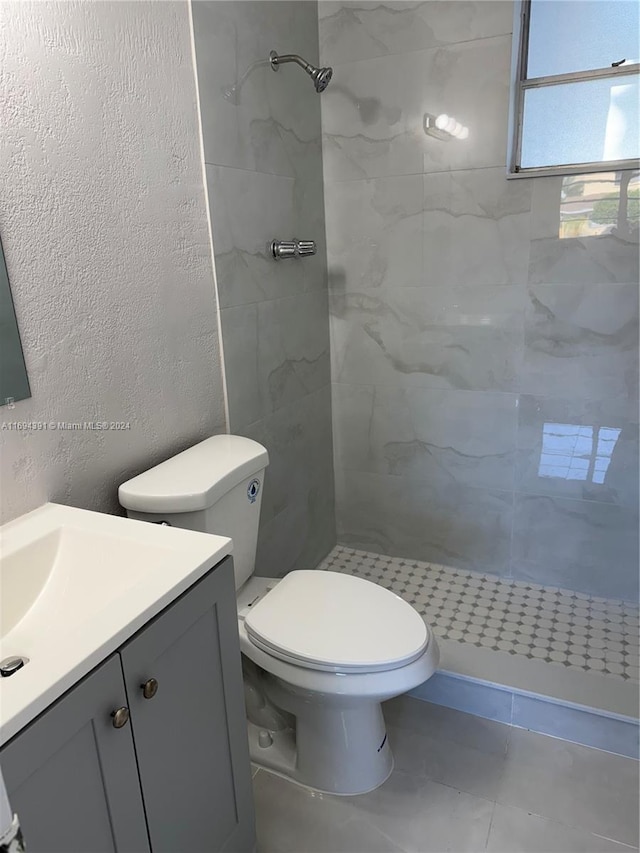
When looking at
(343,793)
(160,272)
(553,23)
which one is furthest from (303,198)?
(343,793)

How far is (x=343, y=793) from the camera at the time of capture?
1592 millimetres

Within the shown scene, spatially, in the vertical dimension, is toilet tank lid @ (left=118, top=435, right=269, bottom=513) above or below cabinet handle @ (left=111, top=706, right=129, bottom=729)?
above

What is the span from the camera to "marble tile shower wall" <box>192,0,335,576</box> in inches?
66.6

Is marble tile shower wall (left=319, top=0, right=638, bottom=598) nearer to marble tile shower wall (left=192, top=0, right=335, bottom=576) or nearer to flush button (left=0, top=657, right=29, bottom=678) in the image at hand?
marble tile shower wall (left=192, top=0, right=335, bottom=576)

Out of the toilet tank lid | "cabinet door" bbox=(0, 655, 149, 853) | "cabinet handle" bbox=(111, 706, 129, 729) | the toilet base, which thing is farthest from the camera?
the toilet base

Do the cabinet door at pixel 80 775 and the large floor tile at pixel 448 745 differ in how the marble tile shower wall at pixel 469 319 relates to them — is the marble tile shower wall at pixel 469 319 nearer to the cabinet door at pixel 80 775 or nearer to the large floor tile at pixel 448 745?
the large floor tile at pixel 448 745

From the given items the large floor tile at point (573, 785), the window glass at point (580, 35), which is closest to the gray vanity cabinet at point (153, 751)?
the large floor tile at point (573, 785)

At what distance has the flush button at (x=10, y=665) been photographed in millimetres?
915

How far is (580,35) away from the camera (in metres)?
1.94

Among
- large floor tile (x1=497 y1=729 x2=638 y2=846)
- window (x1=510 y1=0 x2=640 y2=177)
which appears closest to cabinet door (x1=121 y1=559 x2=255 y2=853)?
large floor tile (x1=497 y1=729 x2=638 y2=846)

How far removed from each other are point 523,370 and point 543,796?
4.31 feet

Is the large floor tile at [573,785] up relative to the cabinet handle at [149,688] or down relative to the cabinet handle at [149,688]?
down

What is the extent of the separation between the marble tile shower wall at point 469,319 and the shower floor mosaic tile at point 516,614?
0.26 ft

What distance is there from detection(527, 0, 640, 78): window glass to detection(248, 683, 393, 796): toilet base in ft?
6.77
